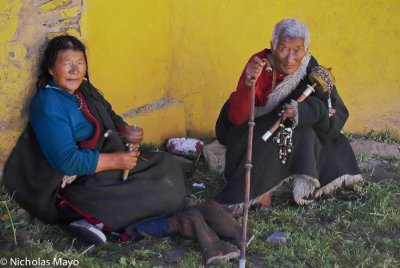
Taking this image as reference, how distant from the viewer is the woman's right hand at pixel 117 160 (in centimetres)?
386

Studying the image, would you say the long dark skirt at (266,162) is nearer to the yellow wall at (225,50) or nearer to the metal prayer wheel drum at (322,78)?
the metal prayer wheel drum at (322,78)

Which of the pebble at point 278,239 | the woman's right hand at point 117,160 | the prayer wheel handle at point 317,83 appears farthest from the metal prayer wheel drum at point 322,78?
the woman's right hand at point 117,160

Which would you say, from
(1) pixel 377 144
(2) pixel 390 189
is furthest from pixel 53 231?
(1) pixel 377 144

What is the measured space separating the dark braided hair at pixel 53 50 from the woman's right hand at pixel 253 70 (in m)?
1.01

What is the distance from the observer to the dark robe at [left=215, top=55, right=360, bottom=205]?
4234mm

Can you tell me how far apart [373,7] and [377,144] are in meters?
1.16

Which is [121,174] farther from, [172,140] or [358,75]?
[358,75]

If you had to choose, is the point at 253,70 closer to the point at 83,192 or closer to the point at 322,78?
the point at 322,78

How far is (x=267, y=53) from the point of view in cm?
443

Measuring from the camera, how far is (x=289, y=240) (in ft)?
12.6

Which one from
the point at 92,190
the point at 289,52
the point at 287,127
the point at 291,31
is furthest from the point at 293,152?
the point at 92,190

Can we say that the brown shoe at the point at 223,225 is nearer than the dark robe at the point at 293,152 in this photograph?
Yes

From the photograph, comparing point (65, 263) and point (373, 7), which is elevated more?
point (373, 7)

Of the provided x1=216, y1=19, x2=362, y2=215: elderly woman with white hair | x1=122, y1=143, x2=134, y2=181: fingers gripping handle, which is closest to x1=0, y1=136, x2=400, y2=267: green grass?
x1=216, y1=19, x2=362, y2=215: elderly woman with white hair
